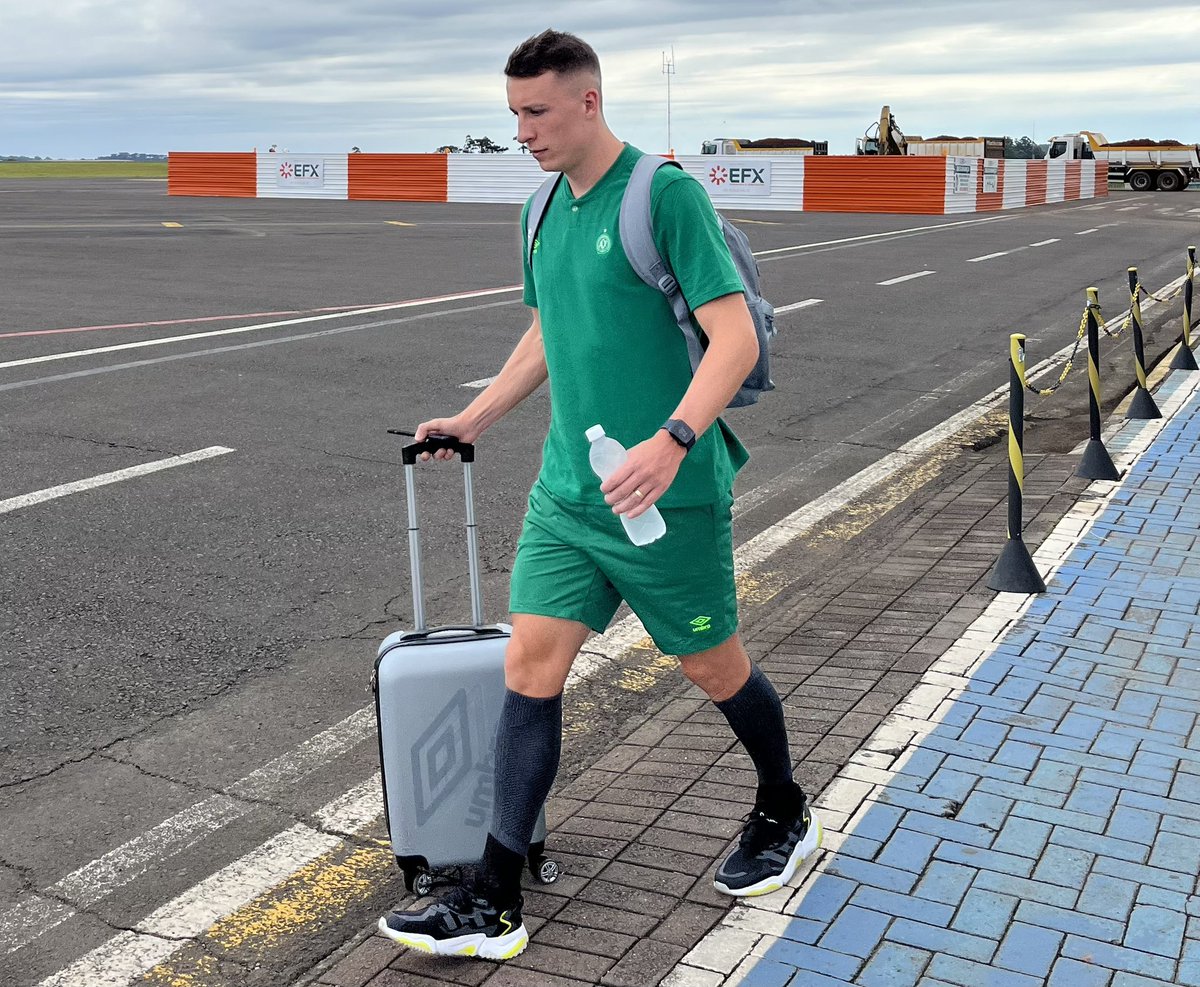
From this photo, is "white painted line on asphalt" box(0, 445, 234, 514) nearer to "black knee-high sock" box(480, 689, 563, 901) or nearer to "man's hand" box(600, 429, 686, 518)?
"black knee-high sock" box(480, 689, 563, 901)

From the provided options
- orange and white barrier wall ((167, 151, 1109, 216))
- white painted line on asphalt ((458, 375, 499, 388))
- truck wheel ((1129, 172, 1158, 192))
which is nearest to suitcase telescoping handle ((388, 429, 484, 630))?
white painted line on asphalt ((458, 375, 499, 388))

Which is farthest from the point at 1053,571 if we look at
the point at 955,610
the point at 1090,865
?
the point at 1090,865

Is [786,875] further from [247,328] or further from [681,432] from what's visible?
[247,328]

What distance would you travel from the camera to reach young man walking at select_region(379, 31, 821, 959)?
A: 304cm

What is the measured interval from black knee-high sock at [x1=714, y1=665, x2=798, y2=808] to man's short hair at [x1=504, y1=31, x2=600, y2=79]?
148 cm

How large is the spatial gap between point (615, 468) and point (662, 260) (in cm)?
45

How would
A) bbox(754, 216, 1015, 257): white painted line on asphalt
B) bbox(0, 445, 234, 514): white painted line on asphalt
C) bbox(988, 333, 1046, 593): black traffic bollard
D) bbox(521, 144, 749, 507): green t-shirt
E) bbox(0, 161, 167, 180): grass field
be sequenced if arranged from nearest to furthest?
bbox(521, 144, 749, 507): green t-shirt < bbox(988, 333, 1046, 593): black traffic bollard < bbox(0, 445, 234, 514): white painted line on asphalt < bbox(754, 216, 1015, 257): white painted line on asphalt < bbox(0, 161, 167, 180): grass field

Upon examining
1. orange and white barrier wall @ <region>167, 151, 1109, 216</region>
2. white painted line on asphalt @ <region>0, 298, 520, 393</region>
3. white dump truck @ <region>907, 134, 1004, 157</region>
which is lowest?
white painted line on asphalt @ <region>0, 298, 520, 393</region>

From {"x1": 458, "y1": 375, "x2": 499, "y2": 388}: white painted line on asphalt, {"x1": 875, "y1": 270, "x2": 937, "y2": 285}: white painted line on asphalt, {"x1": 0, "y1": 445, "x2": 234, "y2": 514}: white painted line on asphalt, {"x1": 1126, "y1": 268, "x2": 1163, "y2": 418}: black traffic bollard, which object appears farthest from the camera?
{"x1": 875, "y1": 270, "x2": 937, "y2": 285}: white painted line on asphalt

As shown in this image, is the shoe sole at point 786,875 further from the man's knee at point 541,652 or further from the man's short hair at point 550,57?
the man's short hair at point 550,57

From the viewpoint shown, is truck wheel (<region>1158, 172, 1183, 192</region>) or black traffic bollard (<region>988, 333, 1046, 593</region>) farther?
truck wheel (<region>1158, 172, 1183, 192</region>)

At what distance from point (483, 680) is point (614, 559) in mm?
537

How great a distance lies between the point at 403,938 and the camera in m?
3.28

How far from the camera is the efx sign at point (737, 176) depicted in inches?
1586
